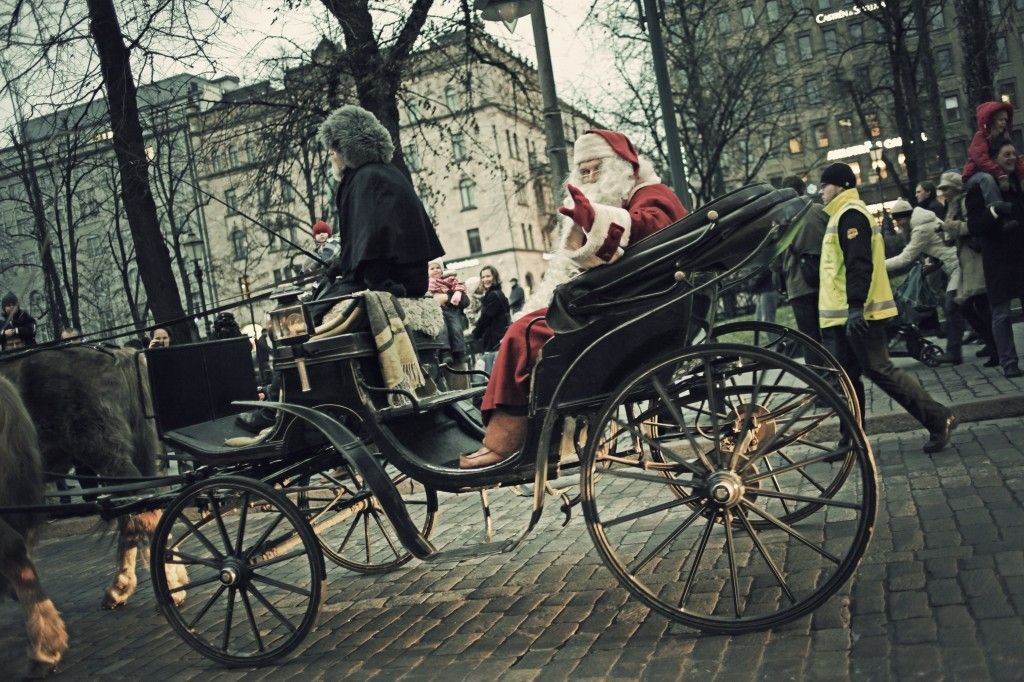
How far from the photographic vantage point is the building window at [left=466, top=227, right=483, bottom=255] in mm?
65062

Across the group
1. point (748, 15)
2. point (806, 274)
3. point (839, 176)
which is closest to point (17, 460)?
point (839, 176)

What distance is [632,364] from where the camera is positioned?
13.8 ft

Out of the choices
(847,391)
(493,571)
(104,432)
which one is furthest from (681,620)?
(104,432)

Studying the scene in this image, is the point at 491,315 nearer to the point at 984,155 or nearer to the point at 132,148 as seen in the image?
the point at 132,148

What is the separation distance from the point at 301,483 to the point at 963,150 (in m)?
68.6

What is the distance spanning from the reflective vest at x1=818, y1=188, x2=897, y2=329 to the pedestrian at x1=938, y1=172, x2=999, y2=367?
2941 millimetres

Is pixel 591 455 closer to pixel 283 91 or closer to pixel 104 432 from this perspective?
pixel 104 432

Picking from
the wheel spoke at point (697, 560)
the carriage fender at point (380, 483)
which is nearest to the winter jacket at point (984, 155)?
the wheel spoke at point (697, 560)

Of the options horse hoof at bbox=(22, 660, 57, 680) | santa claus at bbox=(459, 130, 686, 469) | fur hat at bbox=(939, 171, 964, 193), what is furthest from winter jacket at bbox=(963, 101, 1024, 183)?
horse hoof at bbox=(22, 660, 57, 680)

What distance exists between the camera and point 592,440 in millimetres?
3959

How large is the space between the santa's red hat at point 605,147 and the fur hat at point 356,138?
3.55 ft

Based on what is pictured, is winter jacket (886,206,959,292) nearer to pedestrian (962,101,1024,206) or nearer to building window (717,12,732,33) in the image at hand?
pedestrian (962,101,1024,206)

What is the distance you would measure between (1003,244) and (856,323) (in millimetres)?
2938

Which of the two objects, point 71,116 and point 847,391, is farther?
point 71,116
